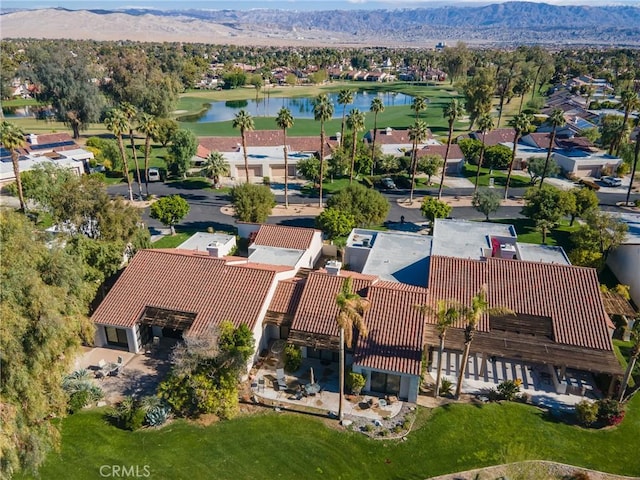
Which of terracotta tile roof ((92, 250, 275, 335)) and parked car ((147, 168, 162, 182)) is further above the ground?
terracotta tile roof ((92, 250, 275, 335))

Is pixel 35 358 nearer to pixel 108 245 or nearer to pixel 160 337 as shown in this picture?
pixel 160 337

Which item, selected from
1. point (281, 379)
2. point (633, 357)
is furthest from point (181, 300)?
point (633, 357)

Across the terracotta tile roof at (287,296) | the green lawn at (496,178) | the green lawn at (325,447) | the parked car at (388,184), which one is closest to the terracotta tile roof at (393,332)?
the green lawn at (325,447)

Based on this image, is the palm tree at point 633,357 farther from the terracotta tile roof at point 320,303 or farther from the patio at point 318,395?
the terracotta tile roof at point 320,303

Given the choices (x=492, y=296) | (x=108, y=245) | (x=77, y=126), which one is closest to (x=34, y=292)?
(x=108, y=245)

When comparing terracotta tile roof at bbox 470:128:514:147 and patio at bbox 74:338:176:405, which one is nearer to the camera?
patio at bbox 74:338:176:405

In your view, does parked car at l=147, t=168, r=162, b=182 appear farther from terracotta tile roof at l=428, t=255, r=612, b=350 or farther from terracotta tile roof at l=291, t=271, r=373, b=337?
terracotta tile roof at l=428, t=255, r=612, b=350

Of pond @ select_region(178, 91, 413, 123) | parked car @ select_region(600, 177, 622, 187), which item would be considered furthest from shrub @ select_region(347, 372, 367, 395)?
pond @ select_region(178, 91, 413, 123)
